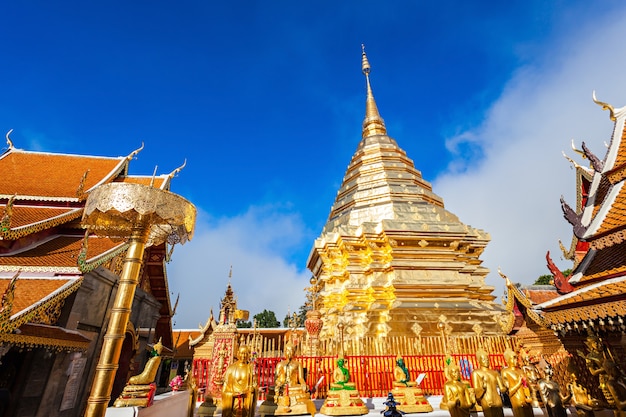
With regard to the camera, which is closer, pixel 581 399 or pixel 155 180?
pixel 581 399

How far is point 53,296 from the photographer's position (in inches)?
236

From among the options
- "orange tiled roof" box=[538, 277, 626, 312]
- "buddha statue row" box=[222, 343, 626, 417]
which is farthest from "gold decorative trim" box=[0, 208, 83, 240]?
"orange tiled roof" box=[538, 277, 626, 312]

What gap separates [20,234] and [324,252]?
33.1ft

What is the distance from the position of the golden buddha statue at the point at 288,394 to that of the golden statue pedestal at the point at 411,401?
1.58 meters

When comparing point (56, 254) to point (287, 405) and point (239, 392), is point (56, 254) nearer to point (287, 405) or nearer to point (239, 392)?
point (239, 392)

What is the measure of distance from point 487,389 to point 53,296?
24.4 feet

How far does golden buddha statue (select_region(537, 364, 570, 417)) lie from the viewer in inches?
171

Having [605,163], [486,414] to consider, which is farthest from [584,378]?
[605,163]

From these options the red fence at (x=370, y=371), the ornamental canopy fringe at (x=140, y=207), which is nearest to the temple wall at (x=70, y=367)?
the ornamental canopy fringe at (x=140, y=207)

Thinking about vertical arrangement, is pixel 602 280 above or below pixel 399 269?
below

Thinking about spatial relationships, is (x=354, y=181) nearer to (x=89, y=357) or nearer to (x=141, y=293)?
(x=141, y=293)

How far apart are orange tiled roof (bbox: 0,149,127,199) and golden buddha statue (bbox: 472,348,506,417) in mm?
10445

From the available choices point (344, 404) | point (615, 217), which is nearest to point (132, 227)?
point (344, 404)

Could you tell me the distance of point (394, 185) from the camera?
15.9 m
